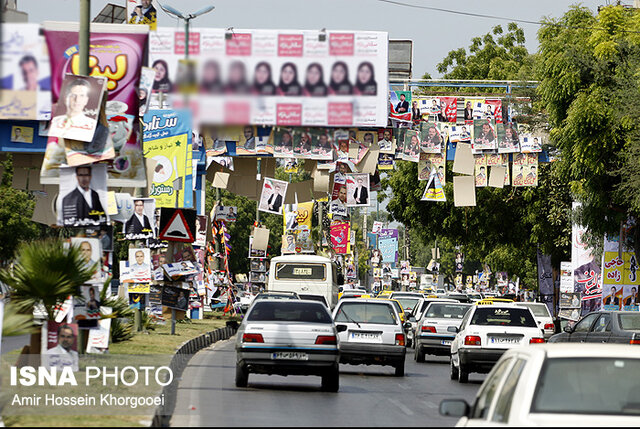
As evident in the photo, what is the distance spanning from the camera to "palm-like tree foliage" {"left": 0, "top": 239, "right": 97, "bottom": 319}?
55.3 ft

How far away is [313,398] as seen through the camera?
17.8m

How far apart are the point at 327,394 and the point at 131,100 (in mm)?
6221

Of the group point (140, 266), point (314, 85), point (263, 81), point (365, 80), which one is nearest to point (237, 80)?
point (263, 81)

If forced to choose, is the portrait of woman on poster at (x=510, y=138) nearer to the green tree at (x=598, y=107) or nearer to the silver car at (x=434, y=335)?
the green tree at (x=598, y=107)

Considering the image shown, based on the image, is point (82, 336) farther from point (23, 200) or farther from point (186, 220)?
point (23, 200)

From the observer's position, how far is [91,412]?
43.3ft

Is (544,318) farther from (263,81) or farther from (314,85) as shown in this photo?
(263,81)

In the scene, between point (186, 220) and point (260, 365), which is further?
point (186, 220)

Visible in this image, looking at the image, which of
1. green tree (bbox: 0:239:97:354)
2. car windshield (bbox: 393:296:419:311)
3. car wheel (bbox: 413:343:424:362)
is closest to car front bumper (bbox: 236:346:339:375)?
green tree (bbox: 0:239:97:354)

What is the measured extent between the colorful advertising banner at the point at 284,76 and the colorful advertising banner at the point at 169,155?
11.2m

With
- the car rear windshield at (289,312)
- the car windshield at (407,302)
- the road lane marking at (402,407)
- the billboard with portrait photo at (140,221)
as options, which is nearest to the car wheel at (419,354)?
the billboard with portrait photo at (140,221)

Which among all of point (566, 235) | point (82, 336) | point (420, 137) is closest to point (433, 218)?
point (566, 235)

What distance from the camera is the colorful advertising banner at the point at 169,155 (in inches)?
1286

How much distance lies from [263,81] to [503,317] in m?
10.8
